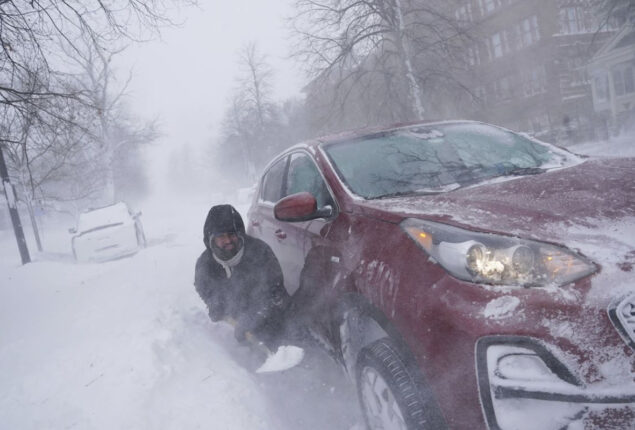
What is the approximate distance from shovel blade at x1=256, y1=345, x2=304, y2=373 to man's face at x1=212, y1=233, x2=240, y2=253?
973 millimetres

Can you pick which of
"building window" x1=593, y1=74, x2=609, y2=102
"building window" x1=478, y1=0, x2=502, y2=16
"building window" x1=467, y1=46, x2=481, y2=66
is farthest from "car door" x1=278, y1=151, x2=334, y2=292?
"building window" x1=478, y1=0, x2=502, y2=16

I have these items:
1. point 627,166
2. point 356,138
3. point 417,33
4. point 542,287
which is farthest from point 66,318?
point 417,33

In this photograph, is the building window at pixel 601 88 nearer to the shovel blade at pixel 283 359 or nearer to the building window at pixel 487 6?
the building window at pixel 487 6

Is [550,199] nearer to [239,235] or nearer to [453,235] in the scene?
[453,235]

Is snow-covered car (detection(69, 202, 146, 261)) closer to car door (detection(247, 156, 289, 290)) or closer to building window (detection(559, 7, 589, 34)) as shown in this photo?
car door (detection(247, 156, 289, 290))

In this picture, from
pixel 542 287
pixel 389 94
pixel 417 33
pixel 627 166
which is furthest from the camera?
pixel 417 33

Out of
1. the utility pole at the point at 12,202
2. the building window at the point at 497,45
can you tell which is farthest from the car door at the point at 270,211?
the building window at the point at 497,45

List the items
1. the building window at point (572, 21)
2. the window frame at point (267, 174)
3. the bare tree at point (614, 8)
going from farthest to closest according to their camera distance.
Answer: the building window at point (572, 21), the bare tree at point (614, 8), the window frame at point (267, 174)

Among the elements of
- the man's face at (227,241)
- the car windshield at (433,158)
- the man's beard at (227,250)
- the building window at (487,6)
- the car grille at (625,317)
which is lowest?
the car grille at (625,317)

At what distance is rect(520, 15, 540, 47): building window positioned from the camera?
100 ft

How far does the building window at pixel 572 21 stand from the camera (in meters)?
30.0

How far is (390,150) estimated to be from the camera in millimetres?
2936

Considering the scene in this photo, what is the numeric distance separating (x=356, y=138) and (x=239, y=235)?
4.51ft

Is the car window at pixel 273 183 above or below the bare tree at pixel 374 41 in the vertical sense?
below
